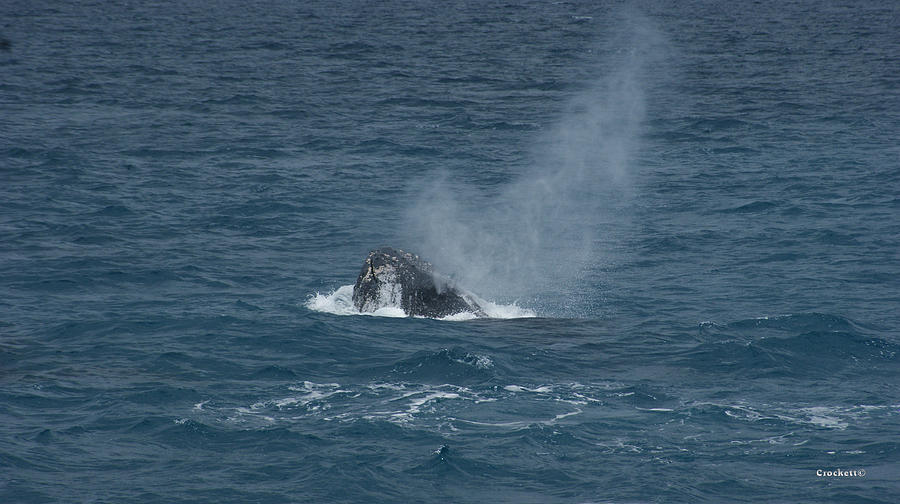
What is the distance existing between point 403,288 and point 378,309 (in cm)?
118

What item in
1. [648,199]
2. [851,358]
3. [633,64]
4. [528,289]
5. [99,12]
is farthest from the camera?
[99,12]

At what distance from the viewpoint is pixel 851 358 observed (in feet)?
124

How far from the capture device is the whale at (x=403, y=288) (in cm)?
4156

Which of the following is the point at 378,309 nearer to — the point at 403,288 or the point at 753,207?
the point at 403,288

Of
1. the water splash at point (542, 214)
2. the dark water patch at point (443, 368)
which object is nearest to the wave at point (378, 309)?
the water splash at point (542, 214)

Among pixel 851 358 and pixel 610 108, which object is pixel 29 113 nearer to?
pixel 610 108

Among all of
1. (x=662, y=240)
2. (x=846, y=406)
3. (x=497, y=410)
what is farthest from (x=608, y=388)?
(x=662, y=240)

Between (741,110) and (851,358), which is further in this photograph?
(741,110)

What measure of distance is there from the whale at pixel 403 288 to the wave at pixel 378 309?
0.55ft

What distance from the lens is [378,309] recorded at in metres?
42.2

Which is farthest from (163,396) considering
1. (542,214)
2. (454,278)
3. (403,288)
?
(542,214)

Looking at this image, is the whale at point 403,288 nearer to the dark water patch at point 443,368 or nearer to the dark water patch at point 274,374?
the dark water patch at point 443,368

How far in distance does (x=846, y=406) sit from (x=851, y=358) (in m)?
4.90

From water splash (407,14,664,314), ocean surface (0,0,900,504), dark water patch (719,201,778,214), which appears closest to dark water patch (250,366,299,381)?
ocean surface (0,0,900,504)
